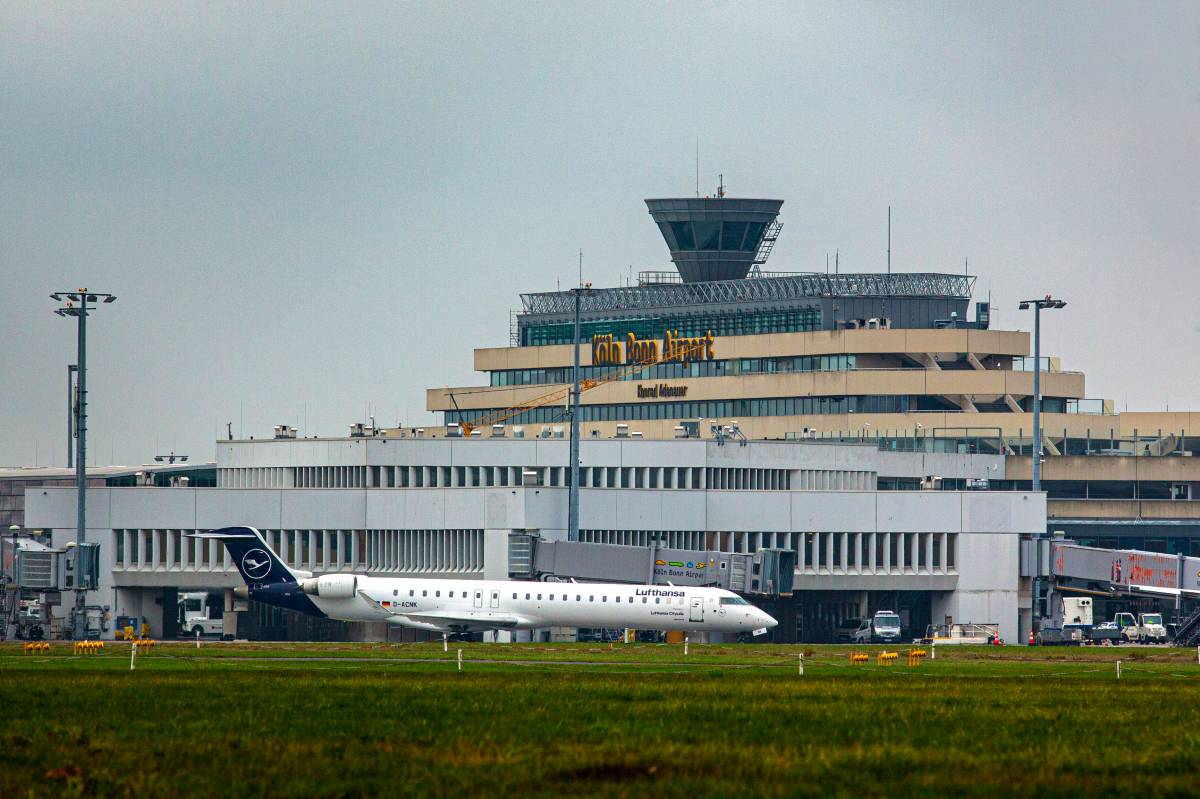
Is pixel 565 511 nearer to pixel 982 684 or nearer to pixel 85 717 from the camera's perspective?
pixel 982 684

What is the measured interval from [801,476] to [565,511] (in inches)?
968

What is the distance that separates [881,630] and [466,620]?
108ft

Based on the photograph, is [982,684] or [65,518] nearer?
[982,684]

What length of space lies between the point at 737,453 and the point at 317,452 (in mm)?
26608

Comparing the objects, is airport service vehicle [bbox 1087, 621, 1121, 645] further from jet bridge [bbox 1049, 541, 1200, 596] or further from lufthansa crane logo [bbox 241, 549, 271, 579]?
lufthansa crane logo [bbox 241, 549, 271, 579]

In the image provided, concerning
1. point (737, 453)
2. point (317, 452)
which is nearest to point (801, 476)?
point (737, 453)

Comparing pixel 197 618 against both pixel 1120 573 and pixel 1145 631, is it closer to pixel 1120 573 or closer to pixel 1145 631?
pixel 1120 573

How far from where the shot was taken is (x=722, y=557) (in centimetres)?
11594

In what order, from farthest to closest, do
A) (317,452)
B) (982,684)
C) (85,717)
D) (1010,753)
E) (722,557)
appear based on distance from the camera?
(317,452) → (722,557) → (982,684) → (85,717) → (1010,753)

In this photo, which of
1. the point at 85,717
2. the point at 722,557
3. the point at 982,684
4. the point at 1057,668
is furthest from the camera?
the point at 722,557

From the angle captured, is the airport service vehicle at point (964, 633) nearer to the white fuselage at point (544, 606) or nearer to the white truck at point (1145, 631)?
the white truck at point (1145, 631)

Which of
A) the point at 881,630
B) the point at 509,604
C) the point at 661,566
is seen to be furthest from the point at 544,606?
the point at 881,630

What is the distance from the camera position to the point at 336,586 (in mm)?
101688

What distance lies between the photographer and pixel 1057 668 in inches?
2965
